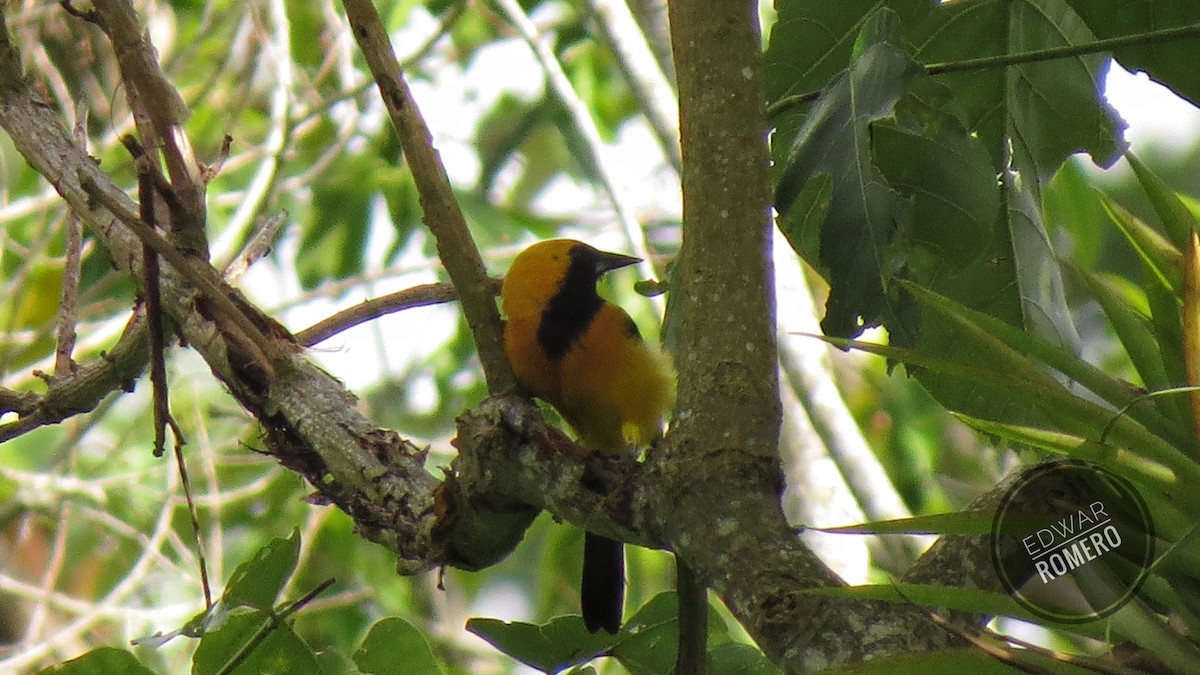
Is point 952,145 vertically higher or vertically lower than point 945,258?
higher

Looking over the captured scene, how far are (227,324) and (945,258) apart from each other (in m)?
1.03

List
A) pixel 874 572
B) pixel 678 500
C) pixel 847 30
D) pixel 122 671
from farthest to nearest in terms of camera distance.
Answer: pixel 874 572, pixel 847 30, pixel 122 671, pixel 678 500

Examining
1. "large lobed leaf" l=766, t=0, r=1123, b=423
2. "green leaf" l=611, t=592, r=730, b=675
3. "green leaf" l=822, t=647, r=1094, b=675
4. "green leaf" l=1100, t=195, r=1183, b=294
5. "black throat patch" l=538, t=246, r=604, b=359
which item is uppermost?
"black throat patch" l=538, t=246, r=604, b=359

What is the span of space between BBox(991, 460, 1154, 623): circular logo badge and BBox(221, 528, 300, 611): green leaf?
3.23 ft

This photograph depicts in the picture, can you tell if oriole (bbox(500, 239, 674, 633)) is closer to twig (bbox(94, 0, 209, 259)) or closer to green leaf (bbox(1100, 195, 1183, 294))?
twig (bbox(94, 0, 209, 259))

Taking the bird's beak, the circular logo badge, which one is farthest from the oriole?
the circular logo badge

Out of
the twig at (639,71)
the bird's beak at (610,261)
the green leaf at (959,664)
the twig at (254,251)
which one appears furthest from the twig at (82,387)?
the twig at (639,71)

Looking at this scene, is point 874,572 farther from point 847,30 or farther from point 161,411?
point 161,411

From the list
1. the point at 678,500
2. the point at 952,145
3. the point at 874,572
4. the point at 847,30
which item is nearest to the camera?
the point at 678,500

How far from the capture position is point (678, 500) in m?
1.37

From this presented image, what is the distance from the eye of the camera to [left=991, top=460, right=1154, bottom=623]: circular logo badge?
129 centimetres

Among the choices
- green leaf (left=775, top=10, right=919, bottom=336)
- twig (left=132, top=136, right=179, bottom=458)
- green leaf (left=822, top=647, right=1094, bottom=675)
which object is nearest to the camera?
green leaf (left=822, top=647, right=1094, bottom=675)

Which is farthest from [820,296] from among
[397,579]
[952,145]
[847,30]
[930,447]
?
[952,145]

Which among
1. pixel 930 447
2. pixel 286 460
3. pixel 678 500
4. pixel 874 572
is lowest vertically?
pixel 678 500
